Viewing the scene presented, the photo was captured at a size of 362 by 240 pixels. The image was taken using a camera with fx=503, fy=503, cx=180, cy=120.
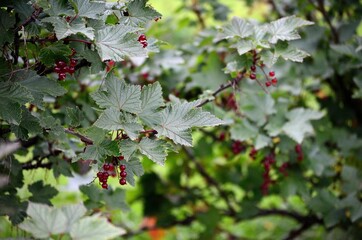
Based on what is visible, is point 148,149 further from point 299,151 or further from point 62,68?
point 299,151

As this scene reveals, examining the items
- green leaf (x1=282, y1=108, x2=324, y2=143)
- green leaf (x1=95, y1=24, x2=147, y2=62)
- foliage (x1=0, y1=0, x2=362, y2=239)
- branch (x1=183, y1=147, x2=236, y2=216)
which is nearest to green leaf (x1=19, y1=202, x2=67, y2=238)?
foliage (x1=0, y1=0, x2=362, y2=239)

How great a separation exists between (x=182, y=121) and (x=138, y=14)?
26cm

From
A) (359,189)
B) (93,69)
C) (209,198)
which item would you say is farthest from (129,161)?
(209,198)

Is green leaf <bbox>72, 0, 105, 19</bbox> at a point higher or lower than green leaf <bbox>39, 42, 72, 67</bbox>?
higher

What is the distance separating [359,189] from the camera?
6.59 ft

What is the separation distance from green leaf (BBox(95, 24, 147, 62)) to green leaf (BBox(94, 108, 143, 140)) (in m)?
0.11

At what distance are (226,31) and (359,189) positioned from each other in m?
1.00

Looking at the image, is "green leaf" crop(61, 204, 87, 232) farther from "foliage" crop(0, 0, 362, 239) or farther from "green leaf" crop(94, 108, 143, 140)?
"green leaf" crop(94, 108, 143, 140)

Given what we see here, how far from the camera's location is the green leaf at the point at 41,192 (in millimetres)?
1485

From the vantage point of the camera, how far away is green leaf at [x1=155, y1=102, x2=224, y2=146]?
1073 mm

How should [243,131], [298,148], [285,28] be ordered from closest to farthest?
[285,28] → [243,131] → [298,148]

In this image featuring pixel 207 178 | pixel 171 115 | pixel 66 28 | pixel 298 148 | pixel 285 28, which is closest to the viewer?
pixel 66 28

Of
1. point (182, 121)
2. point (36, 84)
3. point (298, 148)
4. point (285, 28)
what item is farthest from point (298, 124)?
point (36, 84)

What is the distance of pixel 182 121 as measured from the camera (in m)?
1.09
